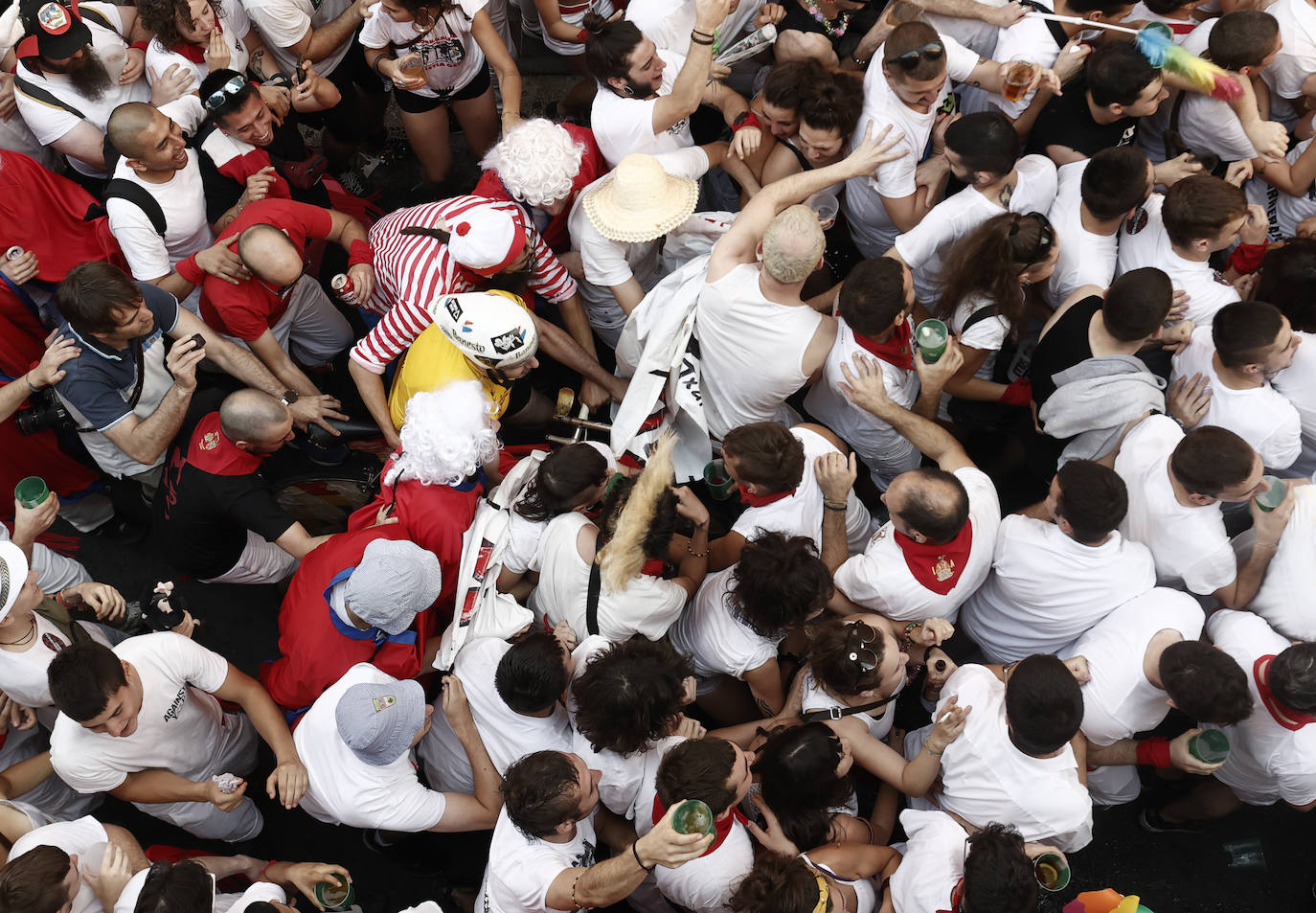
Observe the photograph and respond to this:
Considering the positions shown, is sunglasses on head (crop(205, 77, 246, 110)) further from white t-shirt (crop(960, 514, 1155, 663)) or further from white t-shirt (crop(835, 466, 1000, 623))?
white t-shirt (crop(960, 514, 1155, 663))

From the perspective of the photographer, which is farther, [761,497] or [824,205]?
[824,205]

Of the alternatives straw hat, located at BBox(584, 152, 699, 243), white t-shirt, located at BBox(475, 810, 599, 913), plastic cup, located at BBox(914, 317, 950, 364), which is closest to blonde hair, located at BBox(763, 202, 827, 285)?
plastic cup, located at BBox(914, 317, 950, 364)

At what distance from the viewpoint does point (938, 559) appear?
11.2 feet

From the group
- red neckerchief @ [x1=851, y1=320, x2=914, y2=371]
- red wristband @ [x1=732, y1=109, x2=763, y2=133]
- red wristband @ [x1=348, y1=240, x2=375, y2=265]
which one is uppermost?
red wristband @ [x1=732, y1=109, x2=763, y2=133]

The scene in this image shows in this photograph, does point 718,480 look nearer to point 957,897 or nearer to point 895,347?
point 895,347

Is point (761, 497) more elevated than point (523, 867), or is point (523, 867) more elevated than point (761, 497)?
point (761, 497)

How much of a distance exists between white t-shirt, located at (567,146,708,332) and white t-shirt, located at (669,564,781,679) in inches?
62.6

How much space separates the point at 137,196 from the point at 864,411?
11.6 feet

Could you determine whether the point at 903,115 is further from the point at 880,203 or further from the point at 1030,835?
the point at 1030,835

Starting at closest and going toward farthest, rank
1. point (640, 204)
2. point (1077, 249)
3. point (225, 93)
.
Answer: point (1077, 249), point (640, 204), point (225, 93)


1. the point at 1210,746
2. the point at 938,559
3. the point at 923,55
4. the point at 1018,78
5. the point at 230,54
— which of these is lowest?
the point at 1210,746

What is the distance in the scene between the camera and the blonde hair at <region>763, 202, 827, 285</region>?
3.58m

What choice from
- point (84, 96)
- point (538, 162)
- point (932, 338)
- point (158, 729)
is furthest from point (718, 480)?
point (84, 96)

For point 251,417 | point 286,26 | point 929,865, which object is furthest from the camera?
point 286,26
